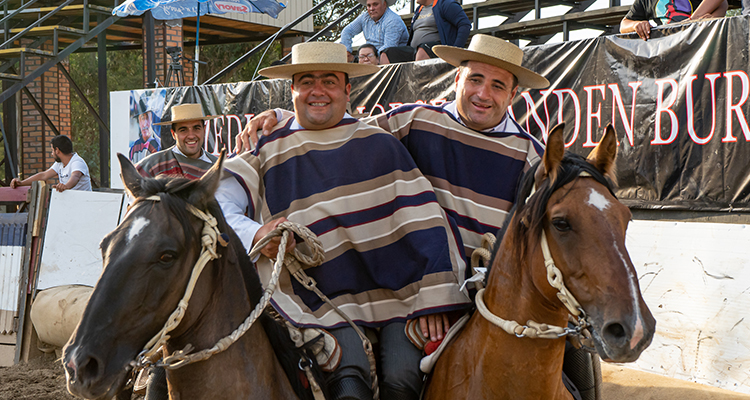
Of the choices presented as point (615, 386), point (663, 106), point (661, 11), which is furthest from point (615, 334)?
point (661, 11)

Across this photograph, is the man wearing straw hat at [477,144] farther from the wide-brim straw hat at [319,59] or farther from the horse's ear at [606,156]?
the horse's ear at [606,156]

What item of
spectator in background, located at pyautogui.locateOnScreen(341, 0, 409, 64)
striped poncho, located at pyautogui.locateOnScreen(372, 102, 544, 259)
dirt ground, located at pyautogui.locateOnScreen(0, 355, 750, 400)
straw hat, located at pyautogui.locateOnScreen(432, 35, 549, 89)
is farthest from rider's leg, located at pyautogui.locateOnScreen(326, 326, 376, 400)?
spectator in background, located at pyautogui.locateOnScreen(341, 0, 409, 64)

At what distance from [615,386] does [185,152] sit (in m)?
4.66

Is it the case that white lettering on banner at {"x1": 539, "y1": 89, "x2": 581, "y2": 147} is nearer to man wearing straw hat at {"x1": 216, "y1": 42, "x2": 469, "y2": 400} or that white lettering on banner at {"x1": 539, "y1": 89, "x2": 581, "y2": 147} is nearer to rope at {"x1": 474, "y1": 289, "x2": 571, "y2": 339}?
man wearing straw hat at {"x1": 216, "y1": 42, "x2": 469, "y2": 400}

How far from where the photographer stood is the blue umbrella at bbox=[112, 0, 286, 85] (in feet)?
32.9

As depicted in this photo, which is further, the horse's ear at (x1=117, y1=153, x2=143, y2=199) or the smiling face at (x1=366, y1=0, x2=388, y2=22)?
the smiling face at (x1=366, y1=0, x2=388, y2=22)

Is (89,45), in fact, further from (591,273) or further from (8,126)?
(591,273)

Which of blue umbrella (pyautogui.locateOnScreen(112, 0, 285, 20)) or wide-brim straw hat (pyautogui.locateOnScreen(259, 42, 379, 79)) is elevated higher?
blue umbrella (pyautogui.locateOnScreen(112, 0, 285, 20))

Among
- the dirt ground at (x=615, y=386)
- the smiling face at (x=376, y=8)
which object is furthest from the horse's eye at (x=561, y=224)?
the smiling face at (x=376, y=8)

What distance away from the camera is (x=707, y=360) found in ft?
14.7

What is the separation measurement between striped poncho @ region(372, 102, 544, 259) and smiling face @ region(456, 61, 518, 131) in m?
0.08

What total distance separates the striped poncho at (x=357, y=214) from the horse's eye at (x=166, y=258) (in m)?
0.81

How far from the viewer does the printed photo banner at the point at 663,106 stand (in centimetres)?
465

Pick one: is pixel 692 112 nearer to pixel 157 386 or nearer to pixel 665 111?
pixel 665 111
